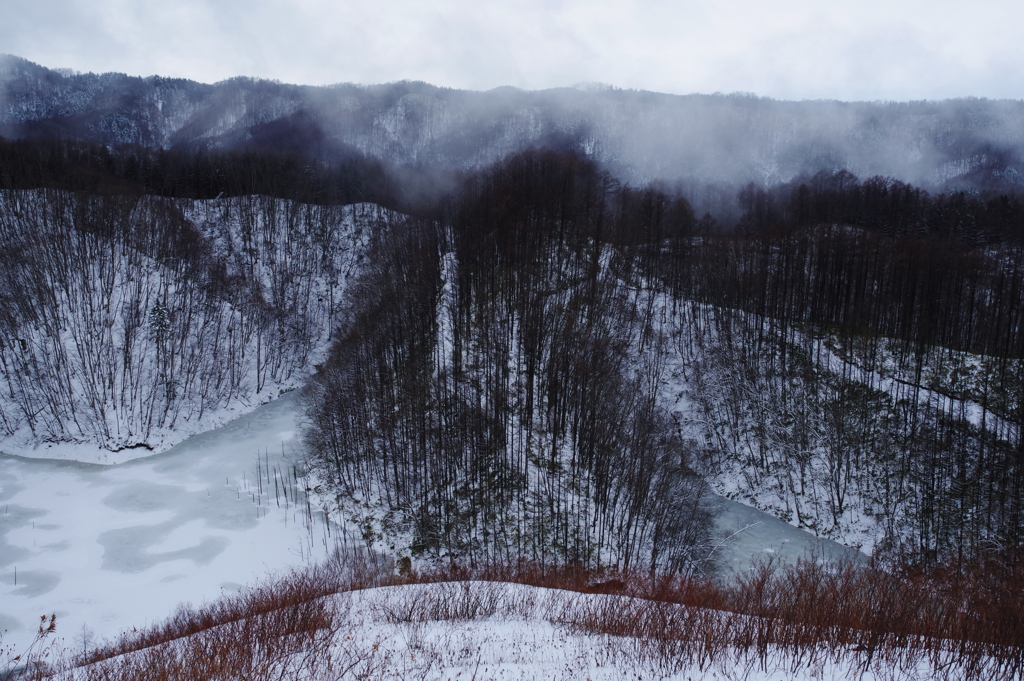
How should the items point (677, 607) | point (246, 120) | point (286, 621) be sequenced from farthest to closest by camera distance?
point (246, 120) < point (677, 607) < point (286, 621)

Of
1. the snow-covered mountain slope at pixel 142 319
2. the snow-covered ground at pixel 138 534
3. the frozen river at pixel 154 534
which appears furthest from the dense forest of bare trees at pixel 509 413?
the snow-covered mountain slope at pixel 142 319

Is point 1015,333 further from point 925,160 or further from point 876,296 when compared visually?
point 925,160

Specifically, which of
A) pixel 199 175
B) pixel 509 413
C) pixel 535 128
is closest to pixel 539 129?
pixel 535 128

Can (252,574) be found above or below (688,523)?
below

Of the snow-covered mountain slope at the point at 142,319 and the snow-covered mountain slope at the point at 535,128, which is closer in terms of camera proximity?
the snow-covered mountain slope at the point at 142,319

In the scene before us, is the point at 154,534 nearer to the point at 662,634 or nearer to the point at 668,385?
the point at 662,634

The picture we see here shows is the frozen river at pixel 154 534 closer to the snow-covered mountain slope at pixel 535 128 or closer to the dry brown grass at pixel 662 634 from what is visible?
the dry brown grass at pixel 662 634

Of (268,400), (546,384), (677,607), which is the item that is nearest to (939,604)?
(677,607)
